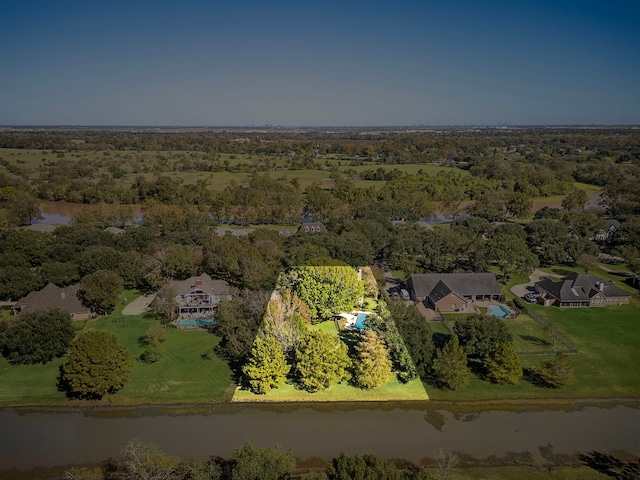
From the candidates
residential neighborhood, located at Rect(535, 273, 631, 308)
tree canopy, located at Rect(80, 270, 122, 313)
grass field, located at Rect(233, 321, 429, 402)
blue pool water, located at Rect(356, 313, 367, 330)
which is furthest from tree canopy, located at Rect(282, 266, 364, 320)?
residential neighborhood, located at Rect(535, 273, 631, 308)

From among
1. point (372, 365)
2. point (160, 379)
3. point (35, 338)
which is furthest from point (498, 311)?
point (35, 338)

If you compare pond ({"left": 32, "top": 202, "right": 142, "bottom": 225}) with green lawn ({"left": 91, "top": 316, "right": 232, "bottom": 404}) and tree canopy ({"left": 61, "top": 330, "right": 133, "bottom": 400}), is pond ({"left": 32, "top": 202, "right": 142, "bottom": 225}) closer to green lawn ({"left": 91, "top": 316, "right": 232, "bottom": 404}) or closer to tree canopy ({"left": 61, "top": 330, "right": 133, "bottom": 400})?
green lawn ({"left": 91, "top": 316, "right": 232, "bottom": 404})

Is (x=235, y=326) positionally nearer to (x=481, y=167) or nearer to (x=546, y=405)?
(x=546, y=405)

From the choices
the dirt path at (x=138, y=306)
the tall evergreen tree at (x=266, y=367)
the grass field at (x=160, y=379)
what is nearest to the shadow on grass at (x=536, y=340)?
the tall evergreen tree at (x=266, y=367)

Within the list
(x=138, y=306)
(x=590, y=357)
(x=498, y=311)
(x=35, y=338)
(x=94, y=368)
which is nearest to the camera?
(x=94, y=368)

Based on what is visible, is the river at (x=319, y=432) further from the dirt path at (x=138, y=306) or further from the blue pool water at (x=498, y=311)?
the dirt path at (x=138, y=306)

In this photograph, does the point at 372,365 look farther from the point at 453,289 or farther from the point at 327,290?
the point at 453,289
